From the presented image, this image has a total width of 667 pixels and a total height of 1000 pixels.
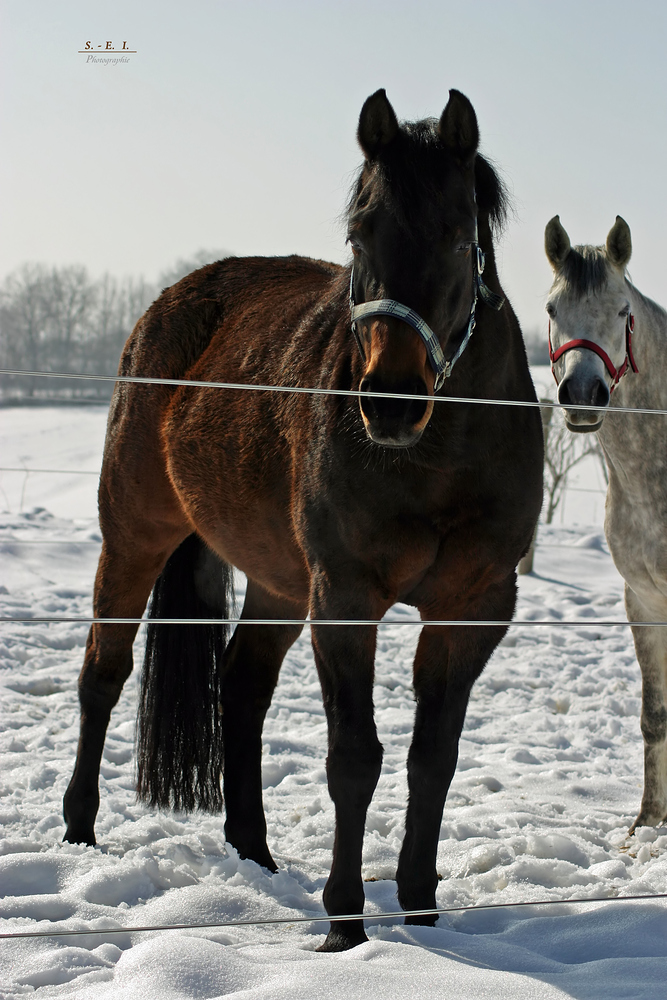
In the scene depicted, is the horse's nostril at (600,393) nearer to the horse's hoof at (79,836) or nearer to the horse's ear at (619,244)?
the horse's ear at (619,244)

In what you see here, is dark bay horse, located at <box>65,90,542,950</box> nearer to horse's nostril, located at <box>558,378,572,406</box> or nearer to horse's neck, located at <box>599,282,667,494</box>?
horse's nostril, located at <box>558,378,572,406</box>

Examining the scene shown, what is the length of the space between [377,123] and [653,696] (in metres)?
2.32

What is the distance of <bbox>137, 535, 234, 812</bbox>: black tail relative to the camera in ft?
10.6

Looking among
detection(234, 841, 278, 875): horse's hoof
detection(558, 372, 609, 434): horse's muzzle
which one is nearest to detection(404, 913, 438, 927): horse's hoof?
detection(234, 841, 278, 875): horse's hoof

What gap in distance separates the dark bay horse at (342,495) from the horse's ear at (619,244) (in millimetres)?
838

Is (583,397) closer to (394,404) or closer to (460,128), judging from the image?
(460,128)

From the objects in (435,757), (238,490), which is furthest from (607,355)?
(435,757)

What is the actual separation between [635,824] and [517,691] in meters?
1.67

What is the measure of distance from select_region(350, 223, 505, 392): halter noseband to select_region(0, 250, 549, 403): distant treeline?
A: 17705 millimetres

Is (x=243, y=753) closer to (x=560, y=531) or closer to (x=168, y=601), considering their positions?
(x=168, y=601)

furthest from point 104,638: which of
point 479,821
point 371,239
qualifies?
point 371,239

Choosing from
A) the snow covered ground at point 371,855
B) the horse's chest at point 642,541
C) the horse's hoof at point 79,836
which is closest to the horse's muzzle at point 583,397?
the horse's chest at point 642,541

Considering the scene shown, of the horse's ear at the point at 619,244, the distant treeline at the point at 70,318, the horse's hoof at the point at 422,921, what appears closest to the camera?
the horse's hoof at the point at 422,921

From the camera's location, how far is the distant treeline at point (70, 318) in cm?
2012
